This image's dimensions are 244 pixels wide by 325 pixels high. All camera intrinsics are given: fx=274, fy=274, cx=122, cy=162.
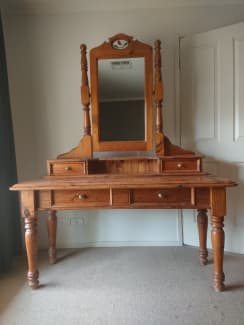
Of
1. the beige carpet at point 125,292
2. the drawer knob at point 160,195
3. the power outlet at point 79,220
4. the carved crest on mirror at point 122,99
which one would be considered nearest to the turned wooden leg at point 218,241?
the beige carpet at point 125,292

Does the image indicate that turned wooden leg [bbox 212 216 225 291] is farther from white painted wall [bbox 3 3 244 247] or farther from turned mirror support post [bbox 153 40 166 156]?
white painted wall [bbox 3 3 244 247]

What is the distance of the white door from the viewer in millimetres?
2195

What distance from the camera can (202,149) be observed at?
7.59 ft

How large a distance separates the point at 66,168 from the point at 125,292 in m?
0.94

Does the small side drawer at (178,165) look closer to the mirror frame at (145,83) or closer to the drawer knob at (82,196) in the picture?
the mirror frame at (145,83)

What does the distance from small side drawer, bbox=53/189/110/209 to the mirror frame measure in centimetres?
54

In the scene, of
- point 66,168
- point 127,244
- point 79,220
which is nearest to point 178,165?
point 66,168

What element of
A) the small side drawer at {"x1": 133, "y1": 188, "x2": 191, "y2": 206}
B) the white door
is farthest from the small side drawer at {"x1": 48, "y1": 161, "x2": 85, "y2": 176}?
the white door

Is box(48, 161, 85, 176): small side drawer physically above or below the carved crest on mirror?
below

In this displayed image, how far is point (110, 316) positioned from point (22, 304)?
0.54 m

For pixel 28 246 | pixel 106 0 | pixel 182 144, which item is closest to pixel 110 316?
pixel 28 246

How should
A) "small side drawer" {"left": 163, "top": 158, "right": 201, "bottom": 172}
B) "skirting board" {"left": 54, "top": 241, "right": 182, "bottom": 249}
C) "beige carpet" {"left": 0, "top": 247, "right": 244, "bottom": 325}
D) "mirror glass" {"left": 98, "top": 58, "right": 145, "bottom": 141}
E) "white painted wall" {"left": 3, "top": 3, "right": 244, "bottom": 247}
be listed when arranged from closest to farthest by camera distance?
"beige carpet" {"left": 0, "top": 247, "right": 244, "bottom": 325} < "small side drawer" {"left": 163, "top": 158, "right": 201, "bottom": 172} < "mirror glass" {"left": 98, "top": 58, "right": 145, "bottom": 141} < "white painted wall" {"left": 3, "top": 3, "right": 244, "bottom": 247} < "skirting board" {"left": 54, "top": 241, "right": 182, "bottom": 249}

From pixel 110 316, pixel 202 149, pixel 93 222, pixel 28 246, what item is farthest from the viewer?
pixel 93 222

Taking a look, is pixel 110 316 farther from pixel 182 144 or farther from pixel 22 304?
pixel 182 144
